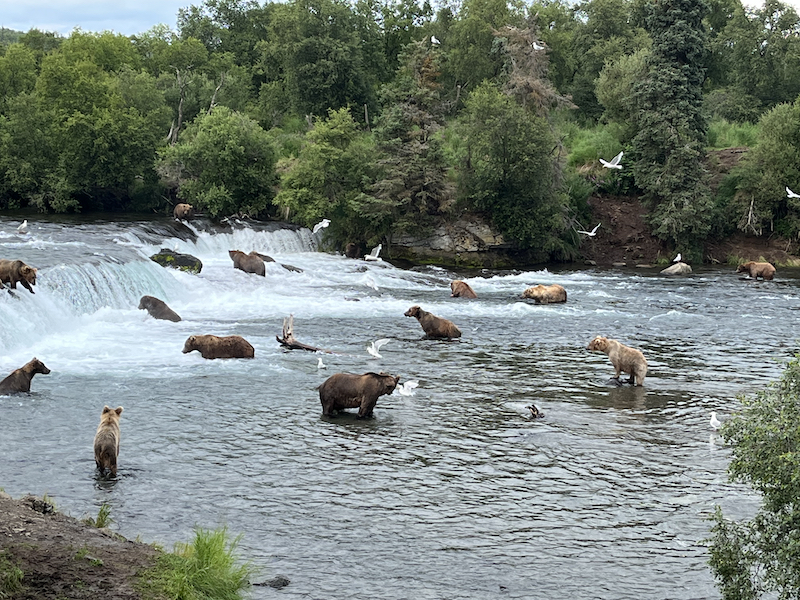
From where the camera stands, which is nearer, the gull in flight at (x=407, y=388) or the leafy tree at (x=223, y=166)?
the gull in flight at (x=407, y=388)

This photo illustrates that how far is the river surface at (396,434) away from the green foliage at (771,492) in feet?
6.01

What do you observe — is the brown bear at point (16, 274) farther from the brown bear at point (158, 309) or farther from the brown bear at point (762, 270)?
the brown bear at point (762, 270)

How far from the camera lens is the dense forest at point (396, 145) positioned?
41312 mm

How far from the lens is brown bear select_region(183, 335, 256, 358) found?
20.0 metres

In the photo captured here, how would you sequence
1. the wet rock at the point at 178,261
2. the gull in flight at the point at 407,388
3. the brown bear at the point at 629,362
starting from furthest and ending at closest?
1. the wet rock at the point at 178,261
2. the brown bear at the point at 629,362
3. the gull in flight at the point at 407,388

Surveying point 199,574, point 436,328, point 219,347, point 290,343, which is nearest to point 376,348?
point 290,343

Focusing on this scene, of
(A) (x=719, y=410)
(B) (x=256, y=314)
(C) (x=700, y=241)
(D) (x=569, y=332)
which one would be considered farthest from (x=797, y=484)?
(C) (x=700, y=241)

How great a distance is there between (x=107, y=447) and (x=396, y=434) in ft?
15.2

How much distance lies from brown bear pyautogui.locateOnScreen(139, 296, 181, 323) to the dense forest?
16187 mm

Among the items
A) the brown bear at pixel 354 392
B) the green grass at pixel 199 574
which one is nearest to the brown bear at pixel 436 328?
the brown bear at pixel 354 392

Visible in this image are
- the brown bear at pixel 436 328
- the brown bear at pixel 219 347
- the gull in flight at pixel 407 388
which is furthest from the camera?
the brown bear at pixel 436 328

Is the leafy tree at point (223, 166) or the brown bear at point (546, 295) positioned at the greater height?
the leafy tree at point (223, 166)

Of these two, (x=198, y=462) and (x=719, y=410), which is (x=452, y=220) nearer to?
(x=719, y=410)

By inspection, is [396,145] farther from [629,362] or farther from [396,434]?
[396,434]
